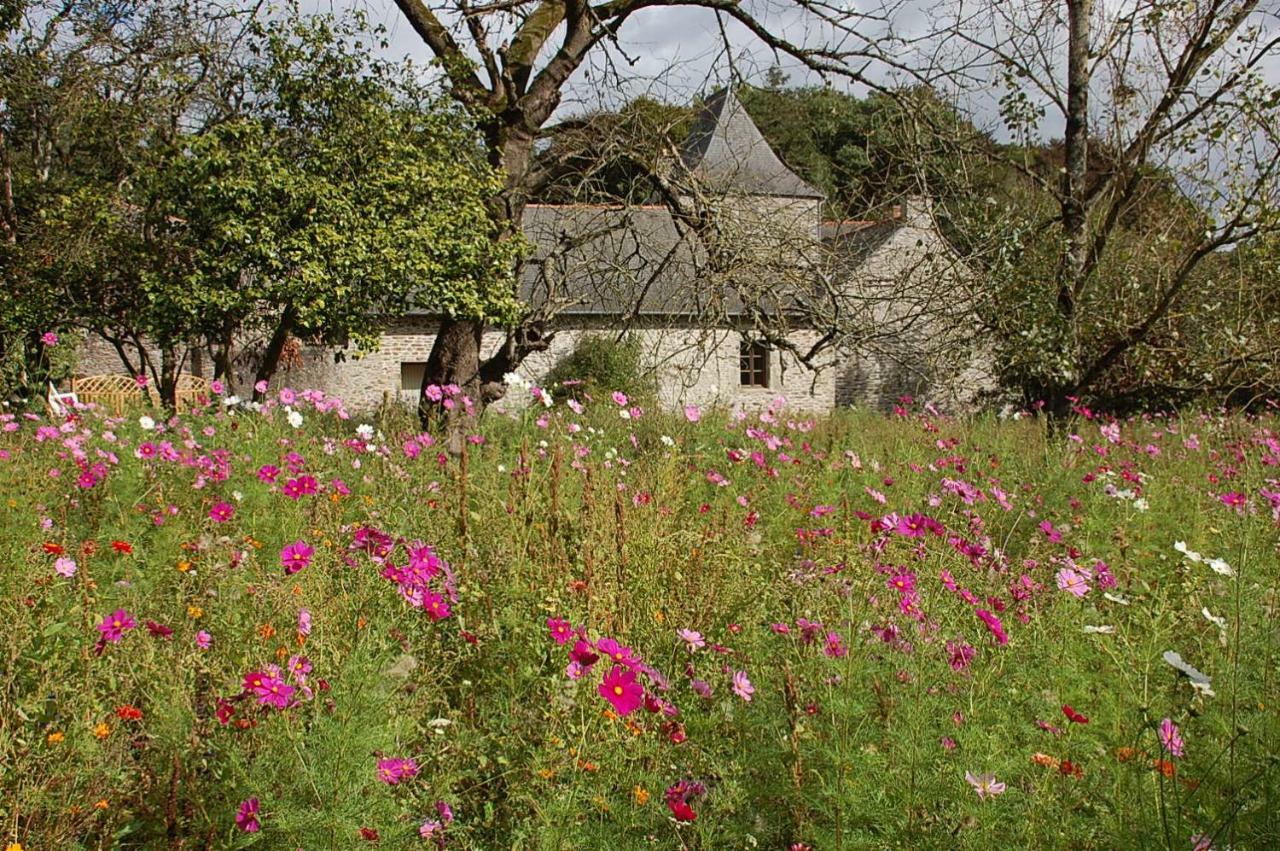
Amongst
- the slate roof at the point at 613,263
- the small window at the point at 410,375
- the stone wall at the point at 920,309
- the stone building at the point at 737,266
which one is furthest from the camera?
the small window at the point at 410,375

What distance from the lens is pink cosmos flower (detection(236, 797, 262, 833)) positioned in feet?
5.35

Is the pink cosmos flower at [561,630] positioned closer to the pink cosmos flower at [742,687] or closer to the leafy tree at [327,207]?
the pink cosmos flower at [742,687]

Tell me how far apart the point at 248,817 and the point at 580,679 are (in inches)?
29.1

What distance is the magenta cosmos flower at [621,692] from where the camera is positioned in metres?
1.67

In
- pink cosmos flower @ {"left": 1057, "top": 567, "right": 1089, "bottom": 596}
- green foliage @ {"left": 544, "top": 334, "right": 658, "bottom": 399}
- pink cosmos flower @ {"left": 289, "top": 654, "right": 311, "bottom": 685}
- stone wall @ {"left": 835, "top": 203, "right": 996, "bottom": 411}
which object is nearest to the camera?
pink cosmos flower @ {"left": 289, "top": 654, "right": 311, "bottom": 685}

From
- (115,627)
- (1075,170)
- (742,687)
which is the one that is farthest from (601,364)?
(115,627)

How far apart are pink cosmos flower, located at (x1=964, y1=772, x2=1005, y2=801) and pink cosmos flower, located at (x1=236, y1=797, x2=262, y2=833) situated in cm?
125

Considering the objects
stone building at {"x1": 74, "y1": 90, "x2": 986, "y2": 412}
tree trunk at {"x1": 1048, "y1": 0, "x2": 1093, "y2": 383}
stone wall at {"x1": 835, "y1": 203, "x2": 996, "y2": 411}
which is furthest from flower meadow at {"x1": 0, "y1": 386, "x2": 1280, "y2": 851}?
tree trunk at {"x1": 1048, "y1": 0, "x2": 1093, "y2": 383}

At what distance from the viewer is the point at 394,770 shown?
1.80m

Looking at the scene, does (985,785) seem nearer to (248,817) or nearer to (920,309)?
(248,817)

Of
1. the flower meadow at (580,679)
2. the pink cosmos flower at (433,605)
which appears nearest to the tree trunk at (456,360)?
the flower meadow at (580,679)

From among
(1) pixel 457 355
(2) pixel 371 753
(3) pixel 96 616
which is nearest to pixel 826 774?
(2) pixel 371 753

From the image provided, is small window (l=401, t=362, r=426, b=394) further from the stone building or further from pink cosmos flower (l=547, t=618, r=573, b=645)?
pink cosmos flower (l=547, t=618, r=573, b=645)

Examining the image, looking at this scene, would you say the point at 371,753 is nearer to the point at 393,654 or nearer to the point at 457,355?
the point at 393,654
